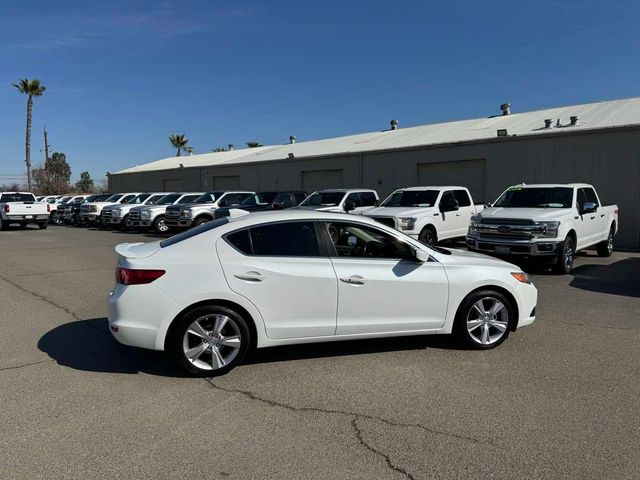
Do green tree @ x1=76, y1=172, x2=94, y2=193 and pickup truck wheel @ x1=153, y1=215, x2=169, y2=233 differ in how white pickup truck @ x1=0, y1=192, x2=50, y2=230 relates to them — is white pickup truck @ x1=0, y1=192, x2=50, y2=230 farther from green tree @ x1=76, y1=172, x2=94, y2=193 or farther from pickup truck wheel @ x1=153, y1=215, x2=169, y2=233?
green tree @ x1=76, y1=172, x2=94, y2=193

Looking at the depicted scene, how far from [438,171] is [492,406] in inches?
724

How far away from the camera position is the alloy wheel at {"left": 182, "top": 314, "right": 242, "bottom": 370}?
470 centimetres

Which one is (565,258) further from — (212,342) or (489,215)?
(212,342)

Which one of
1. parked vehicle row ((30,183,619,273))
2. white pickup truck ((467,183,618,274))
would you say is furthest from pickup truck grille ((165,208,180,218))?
white pickup truck ((467,183,618,274))

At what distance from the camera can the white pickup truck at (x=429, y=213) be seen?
43.1 feet

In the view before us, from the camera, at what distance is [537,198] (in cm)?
1200

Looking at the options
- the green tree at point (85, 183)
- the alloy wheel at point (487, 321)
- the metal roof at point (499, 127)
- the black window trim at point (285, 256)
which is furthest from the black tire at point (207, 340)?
the green tree at point (85, 183)

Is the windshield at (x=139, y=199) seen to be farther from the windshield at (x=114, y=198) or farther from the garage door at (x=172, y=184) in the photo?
the garage door at (x=172, y=184)

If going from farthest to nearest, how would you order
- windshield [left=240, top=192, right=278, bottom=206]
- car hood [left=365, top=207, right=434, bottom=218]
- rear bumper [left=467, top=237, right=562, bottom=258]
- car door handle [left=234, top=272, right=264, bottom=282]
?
1. windshield [left=240, top=192, right=278, bottom=206]
2. car hood [left=365, top=207, right=434, bottom=218]
3. rear bumper [left=467, top=237, right=562, bottom=258]
4. car door handle [left=234, top=272, right=264, bottom=282]

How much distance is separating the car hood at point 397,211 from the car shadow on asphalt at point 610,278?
3.88m

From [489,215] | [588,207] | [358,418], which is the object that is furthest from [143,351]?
[588,207]

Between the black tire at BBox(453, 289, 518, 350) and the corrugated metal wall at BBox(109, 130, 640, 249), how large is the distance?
13.3 metres

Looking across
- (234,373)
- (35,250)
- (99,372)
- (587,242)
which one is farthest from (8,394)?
(35,250)

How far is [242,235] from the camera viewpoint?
196 inches
